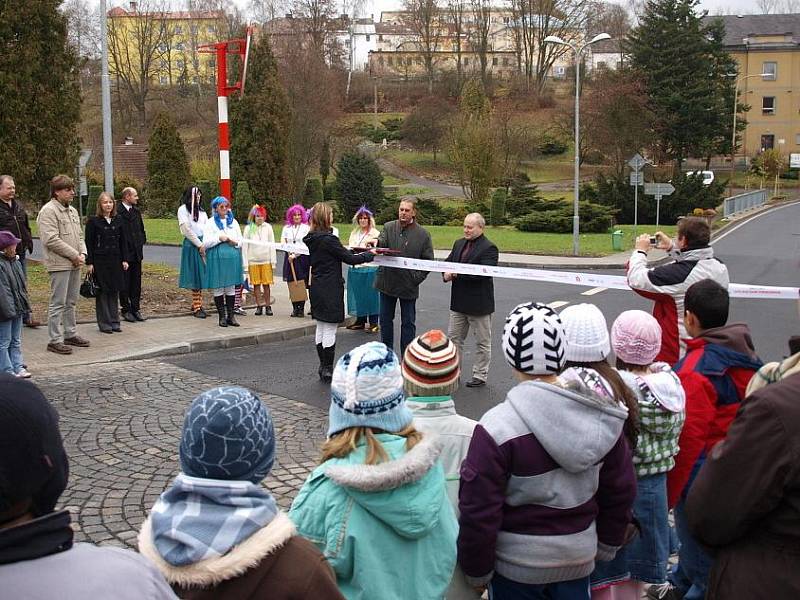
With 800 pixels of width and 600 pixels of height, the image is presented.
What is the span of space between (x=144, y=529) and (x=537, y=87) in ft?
289

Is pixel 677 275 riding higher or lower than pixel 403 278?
higher

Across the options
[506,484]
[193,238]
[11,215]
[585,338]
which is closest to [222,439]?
[506,484]

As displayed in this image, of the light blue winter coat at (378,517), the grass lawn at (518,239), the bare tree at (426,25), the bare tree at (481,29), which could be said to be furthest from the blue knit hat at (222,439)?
the bare tree at (426,25)

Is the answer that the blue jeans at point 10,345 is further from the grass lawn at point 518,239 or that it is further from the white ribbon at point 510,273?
the grass lawn at point 518,239

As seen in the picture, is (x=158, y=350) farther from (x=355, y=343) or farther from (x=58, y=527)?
(x=58, y=527)

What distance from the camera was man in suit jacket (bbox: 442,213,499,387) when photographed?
9742mm

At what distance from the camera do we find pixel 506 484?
3.22 meters

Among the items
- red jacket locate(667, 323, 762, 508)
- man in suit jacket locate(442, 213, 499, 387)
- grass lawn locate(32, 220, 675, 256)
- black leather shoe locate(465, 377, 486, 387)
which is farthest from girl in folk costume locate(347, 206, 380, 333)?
grass lawn locate(32, 220, 675, 256)

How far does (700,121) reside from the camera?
5956 cm

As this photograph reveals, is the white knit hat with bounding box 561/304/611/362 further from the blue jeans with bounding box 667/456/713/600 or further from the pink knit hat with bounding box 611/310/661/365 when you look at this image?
the blue jeans with bounding box 667/456/713/600

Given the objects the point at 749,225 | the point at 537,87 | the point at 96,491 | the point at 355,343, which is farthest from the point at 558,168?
the point at 96,491

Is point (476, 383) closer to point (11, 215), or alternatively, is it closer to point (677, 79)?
point (11, 215)

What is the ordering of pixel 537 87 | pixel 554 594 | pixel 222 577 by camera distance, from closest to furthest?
pixel 222 577, pixel 554 594, pixel 537 87

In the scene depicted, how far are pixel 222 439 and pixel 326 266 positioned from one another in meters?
7.42
